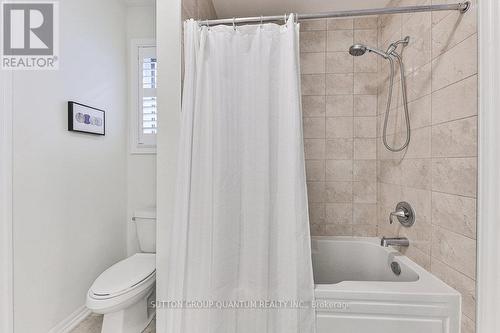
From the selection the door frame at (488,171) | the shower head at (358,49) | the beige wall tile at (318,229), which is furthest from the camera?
the beige wall tile at (318,229)

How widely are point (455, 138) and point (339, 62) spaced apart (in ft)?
3.95

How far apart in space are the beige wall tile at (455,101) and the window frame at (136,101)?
2.20 m

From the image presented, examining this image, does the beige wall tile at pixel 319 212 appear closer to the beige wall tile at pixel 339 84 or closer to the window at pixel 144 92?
the beige wall tile at pixel 339 84

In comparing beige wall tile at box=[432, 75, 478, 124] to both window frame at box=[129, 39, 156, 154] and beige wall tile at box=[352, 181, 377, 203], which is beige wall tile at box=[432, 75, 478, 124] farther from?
window frame at box=[129, 39, 156, 154]

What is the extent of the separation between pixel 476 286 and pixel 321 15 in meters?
1.49

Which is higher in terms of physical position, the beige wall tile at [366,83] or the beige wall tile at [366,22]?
the beige wall tile at [366,22]

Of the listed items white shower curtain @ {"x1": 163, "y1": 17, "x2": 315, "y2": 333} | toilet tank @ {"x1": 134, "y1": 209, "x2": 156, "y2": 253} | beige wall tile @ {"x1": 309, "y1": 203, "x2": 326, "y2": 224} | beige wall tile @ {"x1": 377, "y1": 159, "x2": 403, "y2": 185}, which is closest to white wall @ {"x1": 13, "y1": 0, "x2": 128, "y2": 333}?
toilet tank @ {"x1": 134, "y1": 209, "x2": 156, "y2": 253}

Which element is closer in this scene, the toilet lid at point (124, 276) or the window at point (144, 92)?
Result: the toilet lid at point (124, 276)

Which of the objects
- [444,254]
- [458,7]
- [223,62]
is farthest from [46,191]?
[458,7]

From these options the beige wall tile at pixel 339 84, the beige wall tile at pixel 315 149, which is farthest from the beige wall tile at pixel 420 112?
the beige wall tile at pixel 315 149

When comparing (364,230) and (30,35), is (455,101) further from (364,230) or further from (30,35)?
(30,35)

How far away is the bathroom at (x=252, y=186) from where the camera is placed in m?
1.22

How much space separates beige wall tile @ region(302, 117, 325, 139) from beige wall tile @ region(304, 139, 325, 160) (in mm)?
35

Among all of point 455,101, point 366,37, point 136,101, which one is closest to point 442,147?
point 455,101
